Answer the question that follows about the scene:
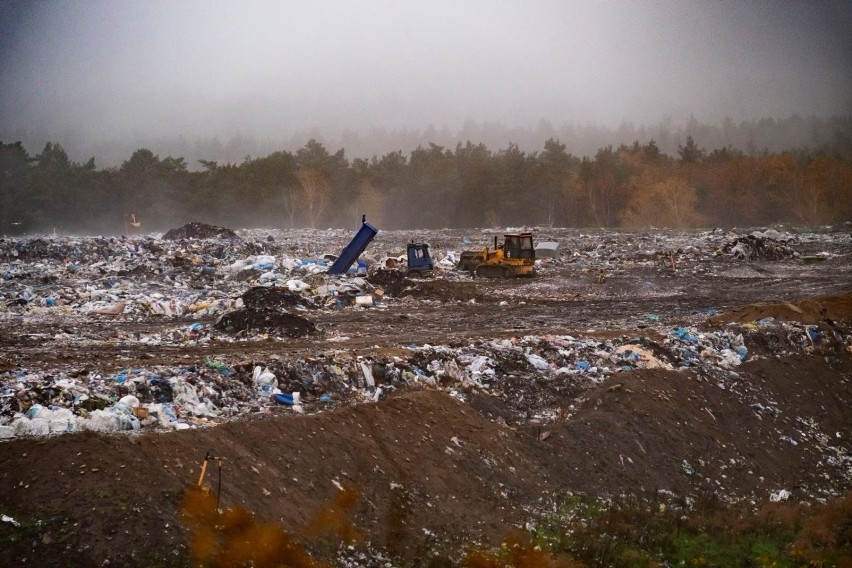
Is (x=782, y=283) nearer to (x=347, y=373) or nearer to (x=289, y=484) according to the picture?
(x=347, y=373)

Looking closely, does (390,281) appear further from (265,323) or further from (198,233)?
(198,233)

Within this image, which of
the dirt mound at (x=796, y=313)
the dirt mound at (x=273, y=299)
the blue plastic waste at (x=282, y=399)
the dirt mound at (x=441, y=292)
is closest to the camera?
the blue plastic waste at (x=282, y=399)

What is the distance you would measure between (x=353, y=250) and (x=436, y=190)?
111 ft

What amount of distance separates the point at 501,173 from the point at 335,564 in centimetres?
4750

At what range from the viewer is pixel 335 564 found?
6.35m

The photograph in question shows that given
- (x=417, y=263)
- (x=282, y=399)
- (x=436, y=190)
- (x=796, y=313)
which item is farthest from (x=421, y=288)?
(x=436, y=190)

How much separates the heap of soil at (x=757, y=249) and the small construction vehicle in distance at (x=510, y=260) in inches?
326

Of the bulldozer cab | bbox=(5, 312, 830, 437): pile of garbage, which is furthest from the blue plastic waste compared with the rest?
the bulldozer cab

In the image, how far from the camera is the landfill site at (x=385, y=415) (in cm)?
626

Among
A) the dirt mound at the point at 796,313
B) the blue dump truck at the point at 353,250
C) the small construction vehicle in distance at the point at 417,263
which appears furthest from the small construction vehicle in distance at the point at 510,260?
the dirt mound at the point at 796,313

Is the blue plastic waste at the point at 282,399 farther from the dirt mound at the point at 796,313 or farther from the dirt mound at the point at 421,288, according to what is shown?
the dirt mound at the point at 421,288

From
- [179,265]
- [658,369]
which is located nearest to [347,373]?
[658,369]

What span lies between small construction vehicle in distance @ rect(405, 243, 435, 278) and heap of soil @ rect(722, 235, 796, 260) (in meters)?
11.3

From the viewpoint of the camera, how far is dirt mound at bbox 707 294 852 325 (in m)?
14.7
